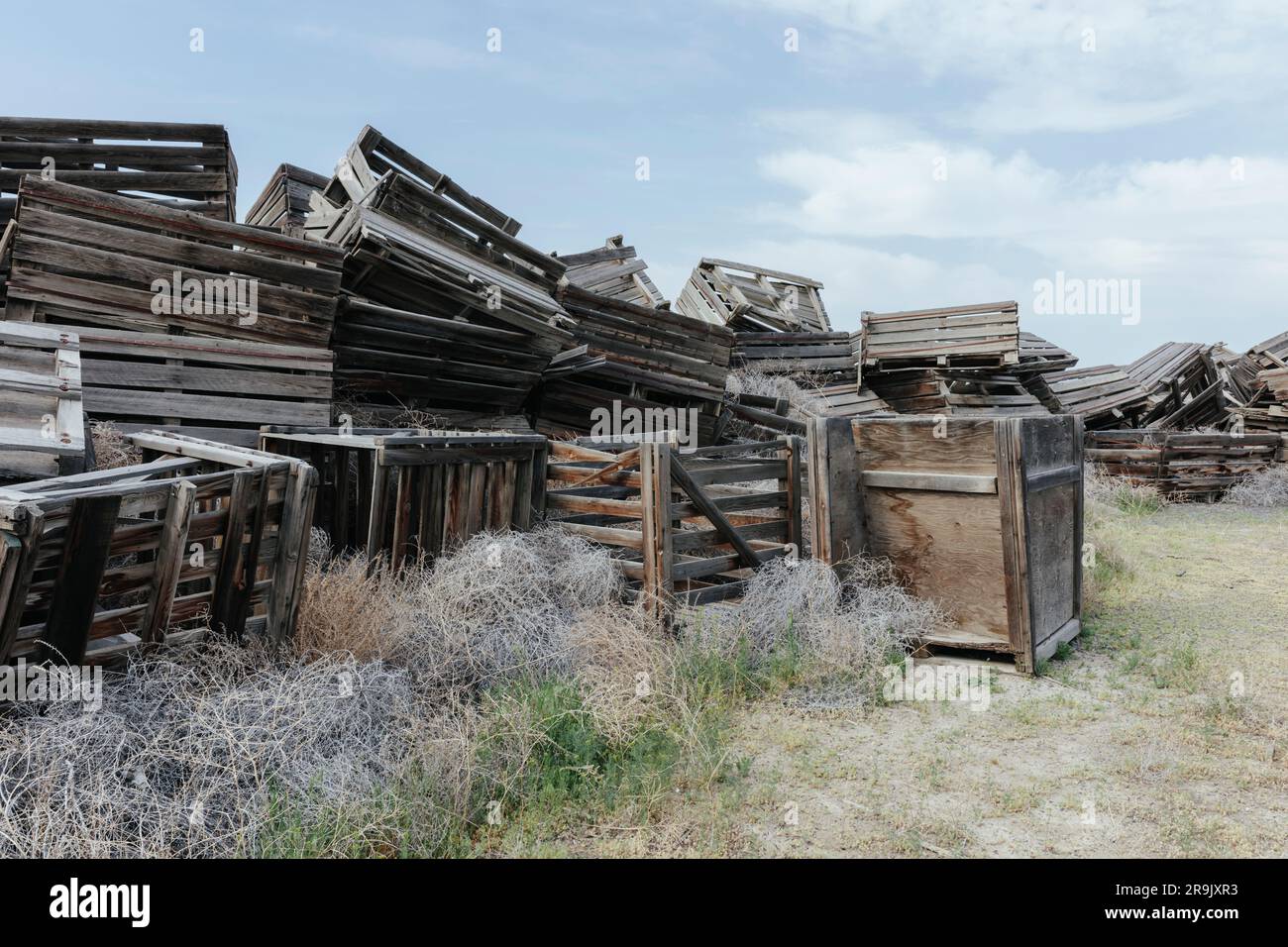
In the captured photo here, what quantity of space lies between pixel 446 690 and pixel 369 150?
795 cm

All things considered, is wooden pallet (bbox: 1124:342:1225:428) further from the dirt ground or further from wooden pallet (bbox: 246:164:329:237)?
wooden pallet (bbox: 246:164:329:237)

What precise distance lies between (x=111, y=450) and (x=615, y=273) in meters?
12.1

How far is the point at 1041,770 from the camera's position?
4633mm

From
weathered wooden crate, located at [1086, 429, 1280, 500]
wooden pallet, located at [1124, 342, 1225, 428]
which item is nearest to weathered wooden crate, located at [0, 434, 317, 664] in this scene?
weathered wooden crate, located at [1086, 429, 1280, 500]

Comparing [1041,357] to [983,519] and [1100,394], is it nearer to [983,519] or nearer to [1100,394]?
[1100,394]

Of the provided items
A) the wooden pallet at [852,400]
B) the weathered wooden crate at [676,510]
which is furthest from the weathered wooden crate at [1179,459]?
the weathered wooden crate at [676,510]

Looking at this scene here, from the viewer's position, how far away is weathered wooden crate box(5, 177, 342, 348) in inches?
306

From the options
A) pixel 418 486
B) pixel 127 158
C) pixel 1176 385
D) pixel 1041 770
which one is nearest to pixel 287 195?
pixel 127 158

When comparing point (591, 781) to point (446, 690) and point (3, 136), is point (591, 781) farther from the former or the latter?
point (3, 136)

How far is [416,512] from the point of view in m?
6.66

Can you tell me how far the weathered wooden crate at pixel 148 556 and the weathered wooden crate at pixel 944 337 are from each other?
14.5 metres

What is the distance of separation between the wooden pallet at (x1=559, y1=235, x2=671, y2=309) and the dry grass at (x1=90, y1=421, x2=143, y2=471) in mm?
10725

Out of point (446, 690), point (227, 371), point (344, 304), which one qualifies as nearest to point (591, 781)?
point (446, 690)

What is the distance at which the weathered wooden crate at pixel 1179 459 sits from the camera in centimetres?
1549
